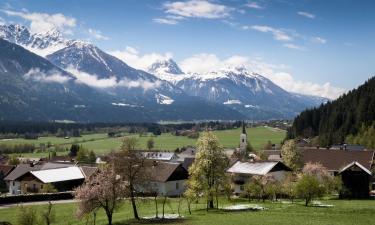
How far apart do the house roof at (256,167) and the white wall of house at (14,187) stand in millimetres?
51443

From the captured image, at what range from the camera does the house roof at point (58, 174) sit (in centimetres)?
11033

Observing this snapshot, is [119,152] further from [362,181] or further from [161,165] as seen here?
[161,165]

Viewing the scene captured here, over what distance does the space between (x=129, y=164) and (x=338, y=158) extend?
6437cm

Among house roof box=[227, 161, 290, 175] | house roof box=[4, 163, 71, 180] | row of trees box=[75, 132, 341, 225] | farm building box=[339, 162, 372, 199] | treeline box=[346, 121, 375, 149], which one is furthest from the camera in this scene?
treeline box=[346, 121, 375, 149]

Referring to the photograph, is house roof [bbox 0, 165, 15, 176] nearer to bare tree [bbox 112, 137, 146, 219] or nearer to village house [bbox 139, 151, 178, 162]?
village house [bbox 139, 151, 178, 162]

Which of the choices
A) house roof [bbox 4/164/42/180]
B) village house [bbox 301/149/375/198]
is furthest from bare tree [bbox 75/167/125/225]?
house roof [bbox 4/164/42/180]

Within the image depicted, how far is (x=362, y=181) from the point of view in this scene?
69.4 metres

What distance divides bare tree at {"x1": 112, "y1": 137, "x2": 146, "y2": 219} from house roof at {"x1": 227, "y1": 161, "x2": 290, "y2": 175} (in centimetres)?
3586

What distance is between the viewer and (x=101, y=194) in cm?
5119

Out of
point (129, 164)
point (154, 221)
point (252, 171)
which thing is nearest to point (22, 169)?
point (252, 171)

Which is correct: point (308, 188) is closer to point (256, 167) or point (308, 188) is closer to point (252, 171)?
point (252, 171)

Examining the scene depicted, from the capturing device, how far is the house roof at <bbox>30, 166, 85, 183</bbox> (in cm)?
11033

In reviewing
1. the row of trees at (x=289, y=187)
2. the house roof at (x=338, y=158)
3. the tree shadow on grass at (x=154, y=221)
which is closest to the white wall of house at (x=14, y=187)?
the row of trees at (x=289, y=187)

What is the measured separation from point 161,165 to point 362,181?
45.9 m
